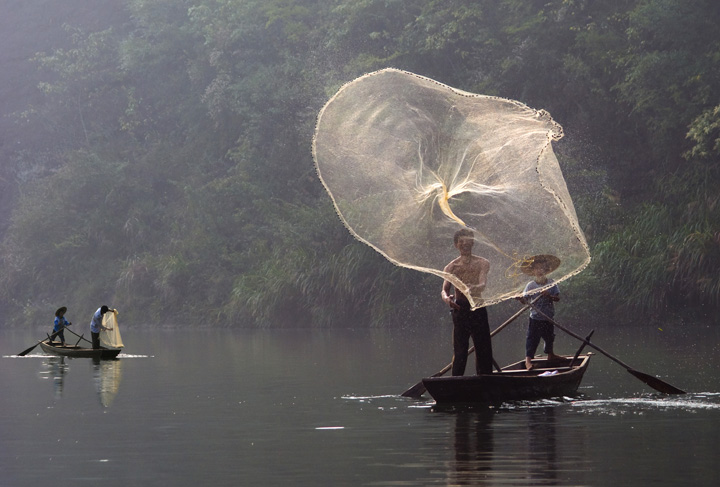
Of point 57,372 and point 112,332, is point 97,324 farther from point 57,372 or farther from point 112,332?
point 57,372

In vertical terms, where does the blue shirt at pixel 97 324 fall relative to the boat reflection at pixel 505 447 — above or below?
above

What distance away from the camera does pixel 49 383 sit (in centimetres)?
2105

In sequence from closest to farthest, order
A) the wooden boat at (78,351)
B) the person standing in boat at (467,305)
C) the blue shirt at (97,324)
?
the person standing in boat at (467,305)
the wooden boat at (78,351)
the blue shirt at (97,324)

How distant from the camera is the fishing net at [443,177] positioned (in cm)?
1514

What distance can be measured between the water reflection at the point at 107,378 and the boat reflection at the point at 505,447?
5435 millimetres

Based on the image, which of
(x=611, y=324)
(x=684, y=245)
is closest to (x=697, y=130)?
(x=684, y=245)

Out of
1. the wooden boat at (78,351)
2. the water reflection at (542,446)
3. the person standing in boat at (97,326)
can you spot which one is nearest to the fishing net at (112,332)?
the person standing in boat at (97,326)

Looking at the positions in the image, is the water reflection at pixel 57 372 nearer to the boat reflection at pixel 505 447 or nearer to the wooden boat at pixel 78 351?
the wooden boat at pixel 78 351

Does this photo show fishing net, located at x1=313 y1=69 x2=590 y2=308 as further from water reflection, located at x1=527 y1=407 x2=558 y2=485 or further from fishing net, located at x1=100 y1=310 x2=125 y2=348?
fishing net, located at x1=100 y1=310 x2=125 y2=348

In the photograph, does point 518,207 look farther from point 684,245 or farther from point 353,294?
point 353,294

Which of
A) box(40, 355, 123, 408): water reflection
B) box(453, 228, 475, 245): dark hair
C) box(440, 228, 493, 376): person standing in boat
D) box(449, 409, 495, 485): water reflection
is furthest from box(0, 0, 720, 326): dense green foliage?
box(449, 409, 495, 485): water reflection

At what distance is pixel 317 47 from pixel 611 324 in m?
22.5

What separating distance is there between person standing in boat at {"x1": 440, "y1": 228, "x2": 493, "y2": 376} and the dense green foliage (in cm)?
1826

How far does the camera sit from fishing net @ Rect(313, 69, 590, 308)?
15.1 metres
